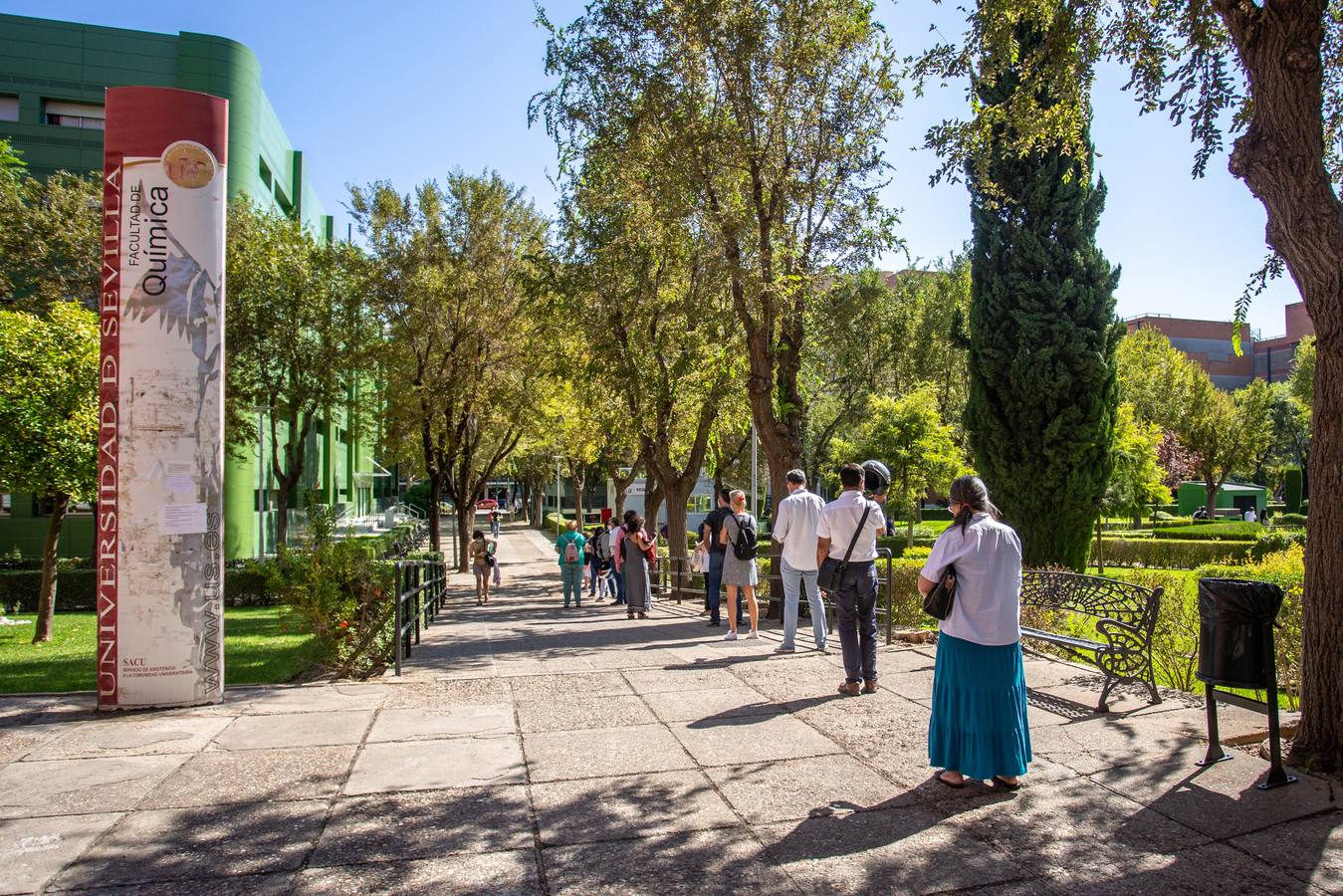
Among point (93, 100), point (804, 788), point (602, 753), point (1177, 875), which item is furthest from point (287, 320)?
point (1177, 875)

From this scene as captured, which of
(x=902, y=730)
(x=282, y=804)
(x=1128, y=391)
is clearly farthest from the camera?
(x=1128, y=391)

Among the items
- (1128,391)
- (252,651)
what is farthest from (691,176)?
(1128,391)

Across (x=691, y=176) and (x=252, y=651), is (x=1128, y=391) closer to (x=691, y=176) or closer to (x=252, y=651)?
(x=691, y=176)

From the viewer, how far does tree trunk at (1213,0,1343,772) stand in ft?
16.1

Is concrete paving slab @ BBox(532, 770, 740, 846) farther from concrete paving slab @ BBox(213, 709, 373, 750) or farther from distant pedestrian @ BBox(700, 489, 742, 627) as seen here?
distant pedestrian @ BBox(700, 489, 742, 627)

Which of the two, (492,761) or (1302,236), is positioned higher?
(1302,236)

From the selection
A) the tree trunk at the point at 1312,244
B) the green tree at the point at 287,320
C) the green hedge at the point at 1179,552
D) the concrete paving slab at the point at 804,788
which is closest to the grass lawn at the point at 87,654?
the concrete paving slab at the point at 804,788

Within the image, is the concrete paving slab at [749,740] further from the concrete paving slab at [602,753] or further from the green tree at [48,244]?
the green tree at [48,244]

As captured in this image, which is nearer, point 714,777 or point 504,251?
point 714,777

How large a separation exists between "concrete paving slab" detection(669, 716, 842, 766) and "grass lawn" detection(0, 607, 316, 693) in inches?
156

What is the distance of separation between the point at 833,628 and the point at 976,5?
21.9 ft

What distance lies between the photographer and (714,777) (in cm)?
500

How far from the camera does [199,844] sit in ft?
13.3

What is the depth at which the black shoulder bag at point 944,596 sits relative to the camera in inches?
184
